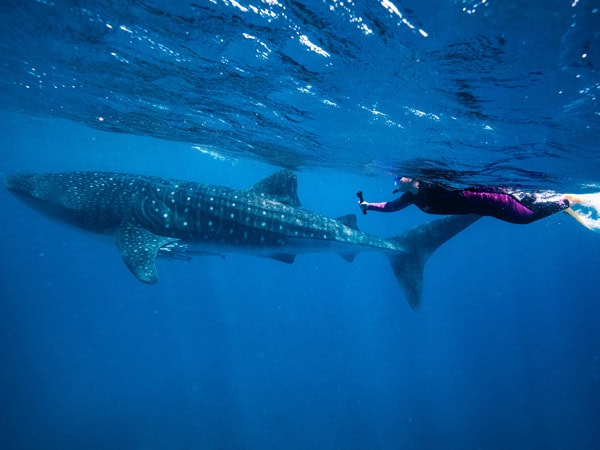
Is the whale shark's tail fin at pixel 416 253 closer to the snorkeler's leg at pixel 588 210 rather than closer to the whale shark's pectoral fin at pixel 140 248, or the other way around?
the snorkeler's leg at pixel 588 210

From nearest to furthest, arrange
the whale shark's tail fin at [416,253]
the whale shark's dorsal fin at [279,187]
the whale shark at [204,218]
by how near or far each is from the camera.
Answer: the whale shark at [204,218] → the whale shark's tail fin at [416,253] → the whale shark's dorsal fin at [279,187]

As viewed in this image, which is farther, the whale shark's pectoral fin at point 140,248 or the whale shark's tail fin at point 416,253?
the whale shark's tail fin at point 416,253

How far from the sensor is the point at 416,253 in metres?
10.9

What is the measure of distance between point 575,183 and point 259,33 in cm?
1524

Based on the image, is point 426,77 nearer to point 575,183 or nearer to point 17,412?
point 575,183

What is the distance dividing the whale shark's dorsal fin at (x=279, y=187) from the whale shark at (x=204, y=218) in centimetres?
3

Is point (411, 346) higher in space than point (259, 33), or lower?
lower

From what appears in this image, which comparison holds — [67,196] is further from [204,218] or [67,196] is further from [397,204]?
[397,204]

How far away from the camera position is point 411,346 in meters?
70.6

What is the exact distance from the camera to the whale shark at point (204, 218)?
30.1 ft

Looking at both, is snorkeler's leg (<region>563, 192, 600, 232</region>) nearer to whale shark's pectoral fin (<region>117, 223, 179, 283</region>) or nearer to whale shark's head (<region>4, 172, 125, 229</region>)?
whale shark's pectoral fin (<region>117, 223, 179, 283</region>)

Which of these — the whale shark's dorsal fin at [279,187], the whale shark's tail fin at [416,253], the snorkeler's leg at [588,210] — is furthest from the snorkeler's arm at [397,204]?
the snorkeler's leg at [588,210]

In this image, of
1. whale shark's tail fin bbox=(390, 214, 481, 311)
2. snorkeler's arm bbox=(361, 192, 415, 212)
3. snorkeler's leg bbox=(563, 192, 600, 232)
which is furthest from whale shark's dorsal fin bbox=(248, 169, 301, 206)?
snorkeler's leg bbox=(563, 192, 600, 232)

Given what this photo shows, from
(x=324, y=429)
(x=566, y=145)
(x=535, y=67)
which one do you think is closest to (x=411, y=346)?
(x=324, y=429)
